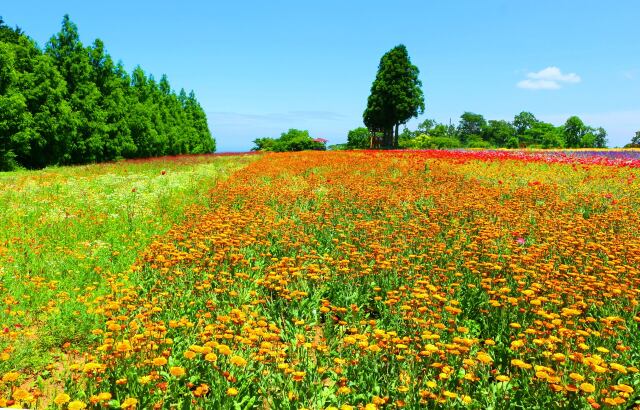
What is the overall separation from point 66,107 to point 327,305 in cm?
2488

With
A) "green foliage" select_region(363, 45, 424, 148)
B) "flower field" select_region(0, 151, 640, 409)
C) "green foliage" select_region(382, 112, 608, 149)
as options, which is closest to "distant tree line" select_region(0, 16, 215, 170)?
"flower field" select_region(0, 151, 640, 409)

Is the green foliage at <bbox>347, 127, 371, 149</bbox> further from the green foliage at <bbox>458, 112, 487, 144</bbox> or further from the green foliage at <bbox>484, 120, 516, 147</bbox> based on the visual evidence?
the green foliage at <bbox>458, 112, 487, 144</bbox>

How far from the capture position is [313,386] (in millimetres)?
3143

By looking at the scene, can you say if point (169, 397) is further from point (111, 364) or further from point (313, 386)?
point (313, 386)

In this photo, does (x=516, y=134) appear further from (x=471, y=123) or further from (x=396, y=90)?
(x=396, y=90)

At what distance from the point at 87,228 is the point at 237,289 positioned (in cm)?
493

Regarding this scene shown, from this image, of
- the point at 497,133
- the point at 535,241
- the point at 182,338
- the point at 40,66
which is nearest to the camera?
the point at 182,338

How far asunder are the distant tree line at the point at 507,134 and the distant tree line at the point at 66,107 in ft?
135

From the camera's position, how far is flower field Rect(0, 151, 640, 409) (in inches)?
122

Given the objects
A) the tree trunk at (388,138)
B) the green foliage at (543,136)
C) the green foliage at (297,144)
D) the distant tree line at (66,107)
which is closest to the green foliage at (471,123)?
the green foliage at (543,136)

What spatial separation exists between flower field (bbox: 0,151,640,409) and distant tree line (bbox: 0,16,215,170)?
50.3ft

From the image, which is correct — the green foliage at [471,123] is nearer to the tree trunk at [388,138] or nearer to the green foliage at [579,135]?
the green foliage at [579,135]

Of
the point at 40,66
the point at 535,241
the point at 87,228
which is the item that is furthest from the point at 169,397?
the point at 40,66

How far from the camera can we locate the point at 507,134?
92.8 meters
